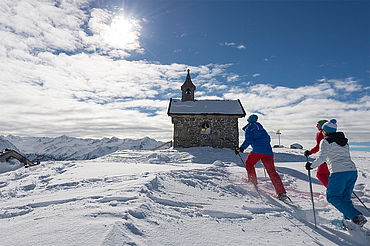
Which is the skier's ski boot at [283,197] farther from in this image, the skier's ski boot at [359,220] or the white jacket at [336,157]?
the skier's ski boot at [359,220]

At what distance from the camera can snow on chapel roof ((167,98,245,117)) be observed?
665 inches

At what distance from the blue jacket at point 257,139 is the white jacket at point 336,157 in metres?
1.51

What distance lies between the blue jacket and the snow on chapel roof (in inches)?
457

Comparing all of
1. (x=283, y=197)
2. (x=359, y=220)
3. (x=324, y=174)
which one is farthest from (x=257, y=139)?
(x=359, y=220)

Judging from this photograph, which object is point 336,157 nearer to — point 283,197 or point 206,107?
point 283,197

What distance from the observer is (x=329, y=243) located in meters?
2.61

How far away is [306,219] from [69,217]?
3707 mm

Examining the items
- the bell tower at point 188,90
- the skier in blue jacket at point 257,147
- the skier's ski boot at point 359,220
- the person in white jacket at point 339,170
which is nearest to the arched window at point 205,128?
the bell tower at point 188,90

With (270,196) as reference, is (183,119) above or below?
above

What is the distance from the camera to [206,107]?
715 inches

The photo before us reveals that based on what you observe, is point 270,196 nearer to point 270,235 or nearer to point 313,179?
point 270,235

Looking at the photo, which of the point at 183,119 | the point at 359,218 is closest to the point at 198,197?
the point at 359,218

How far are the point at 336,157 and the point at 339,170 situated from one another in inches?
8.5

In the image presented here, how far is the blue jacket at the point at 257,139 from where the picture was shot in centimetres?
496
